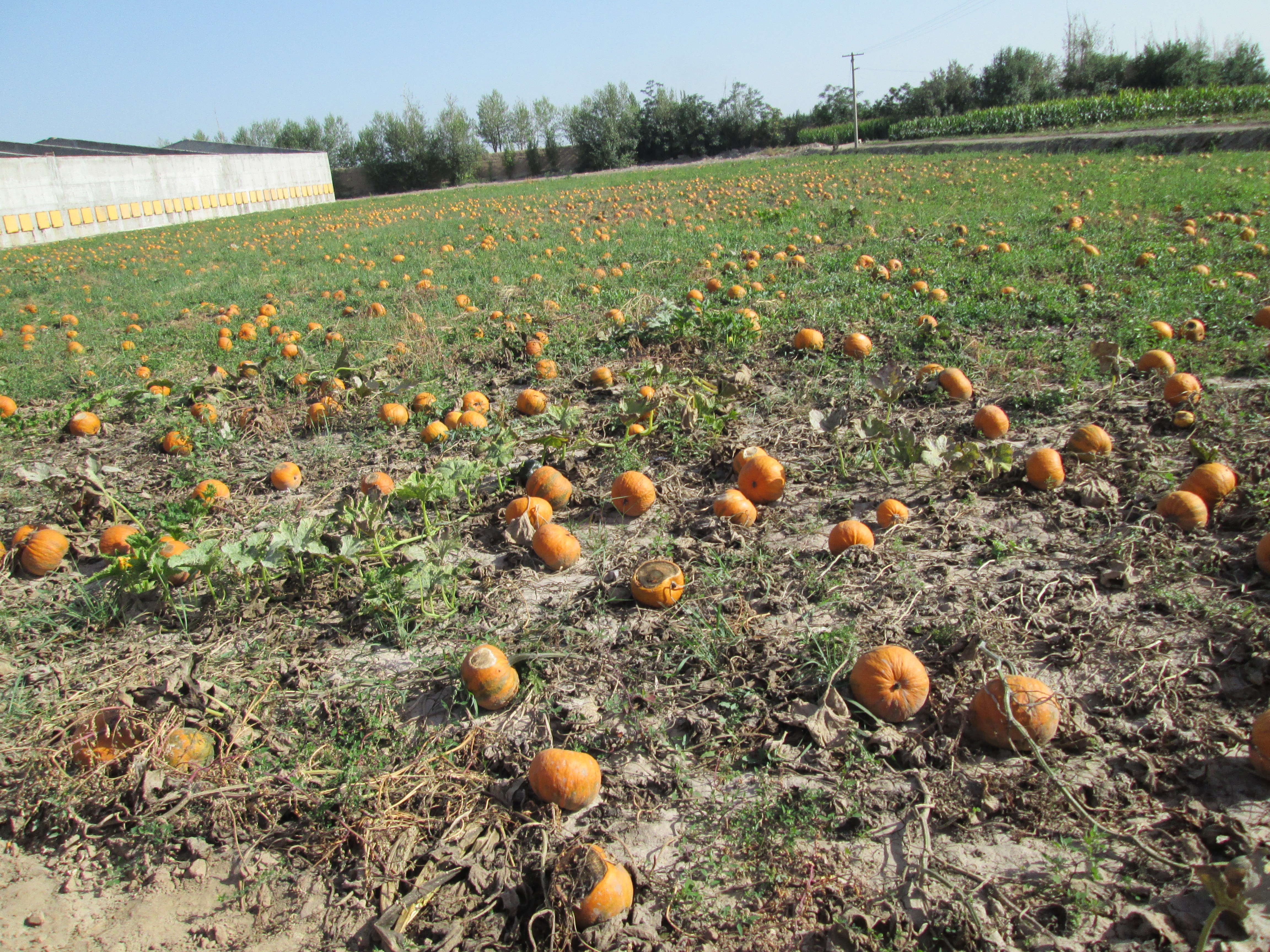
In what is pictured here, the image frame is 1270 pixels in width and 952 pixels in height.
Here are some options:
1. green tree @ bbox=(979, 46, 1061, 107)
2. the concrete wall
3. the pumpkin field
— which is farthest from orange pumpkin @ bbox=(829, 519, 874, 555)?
green tree @ bbox=(979, 46, 1061, 107)

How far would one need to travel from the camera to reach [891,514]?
355 centimetres

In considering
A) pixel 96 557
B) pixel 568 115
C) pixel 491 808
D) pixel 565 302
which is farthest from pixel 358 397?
pixel 568 115

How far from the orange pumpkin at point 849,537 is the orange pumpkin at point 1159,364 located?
3020 mm

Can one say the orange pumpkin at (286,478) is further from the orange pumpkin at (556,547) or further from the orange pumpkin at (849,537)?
the orange pumpkin at (849,537)

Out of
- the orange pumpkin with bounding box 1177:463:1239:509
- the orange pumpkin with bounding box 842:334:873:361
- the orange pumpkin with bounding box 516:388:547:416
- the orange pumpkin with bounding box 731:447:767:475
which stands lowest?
the orange pumpkin with bounding box 1177:463:1239:509

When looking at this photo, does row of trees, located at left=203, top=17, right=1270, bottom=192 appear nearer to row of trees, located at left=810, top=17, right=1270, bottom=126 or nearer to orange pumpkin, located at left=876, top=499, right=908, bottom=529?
row of trees, located at left=810, top=17, right=1270, bottom=126

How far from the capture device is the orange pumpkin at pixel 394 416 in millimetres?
5180

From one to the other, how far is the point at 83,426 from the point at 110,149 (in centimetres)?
4643

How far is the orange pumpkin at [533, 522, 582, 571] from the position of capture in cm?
352

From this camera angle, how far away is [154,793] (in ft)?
7.80

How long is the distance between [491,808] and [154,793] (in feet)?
3.93

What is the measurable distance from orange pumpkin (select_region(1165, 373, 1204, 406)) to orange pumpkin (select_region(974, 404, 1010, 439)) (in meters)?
1.05

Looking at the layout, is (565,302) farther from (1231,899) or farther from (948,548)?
(1231,899)

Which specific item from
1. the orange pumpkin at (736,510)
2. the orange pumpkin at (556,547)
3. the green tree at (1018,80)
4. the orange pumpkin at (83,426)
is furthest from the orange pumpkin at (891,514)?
the green tree at (1018,80)
